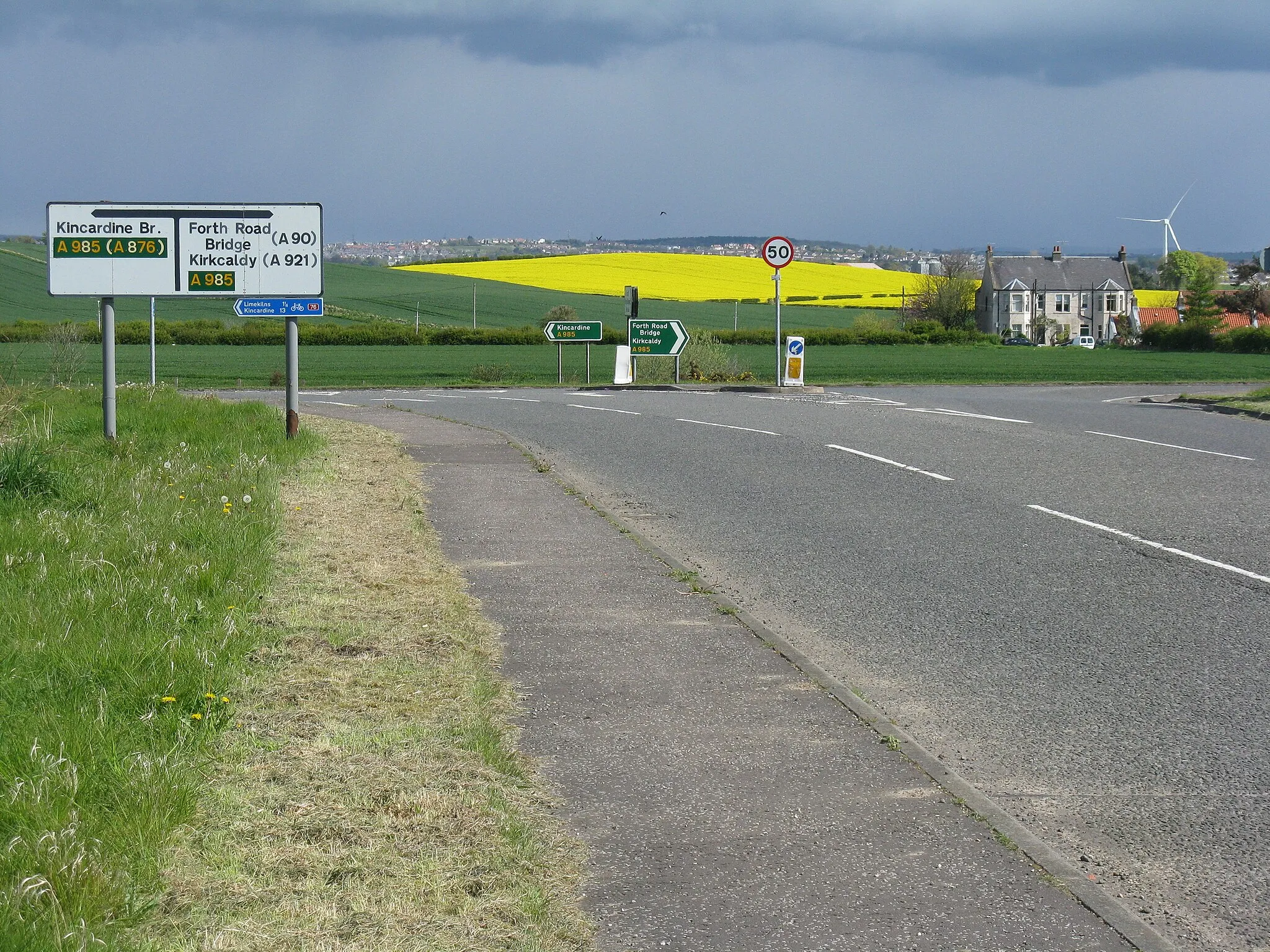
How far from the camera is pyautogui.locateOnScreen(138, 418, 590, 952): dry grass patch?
3.65 m

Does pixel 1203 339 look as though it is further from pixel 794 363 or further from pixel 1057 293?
pixel 1057 293

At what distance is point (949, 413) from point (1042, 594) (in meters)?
15.0

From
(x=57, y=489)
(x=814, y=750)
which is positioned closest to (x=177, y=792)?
(x=814, y=750)

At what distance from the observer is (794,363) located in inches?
1235

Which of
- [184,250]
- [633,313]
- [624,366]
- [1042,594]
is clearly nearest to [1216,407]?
[624,366]

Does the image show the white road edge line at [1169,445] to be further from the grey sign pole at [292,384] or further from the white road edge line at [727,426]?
the grey sign pole at [292,384]

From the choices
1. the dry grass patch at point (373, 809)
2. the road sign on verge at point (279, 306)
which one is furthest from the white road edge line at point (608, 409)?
the dry grass patch at point (373, 809)

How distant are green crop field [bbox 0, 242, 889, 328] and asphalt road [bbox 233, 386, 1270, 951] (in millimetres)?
58241

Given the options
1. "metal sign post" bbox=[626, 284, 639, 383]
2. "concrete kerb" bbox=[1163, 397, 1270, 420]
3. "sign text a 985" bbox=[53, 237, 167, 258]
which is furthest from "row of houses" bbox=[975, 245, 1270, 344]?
"sign text a 985" bbox=[53, 237, 167, 258]

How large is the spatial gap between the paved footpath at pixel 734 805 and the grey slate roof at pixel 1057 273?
132 m

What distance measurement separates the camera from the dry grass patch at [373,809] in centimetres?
365

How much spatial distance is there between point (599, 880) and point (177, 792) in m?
1.39

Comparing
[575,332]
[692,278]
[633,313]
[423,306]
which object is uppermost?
[692,278]

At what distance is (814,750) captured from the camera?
208 inches
